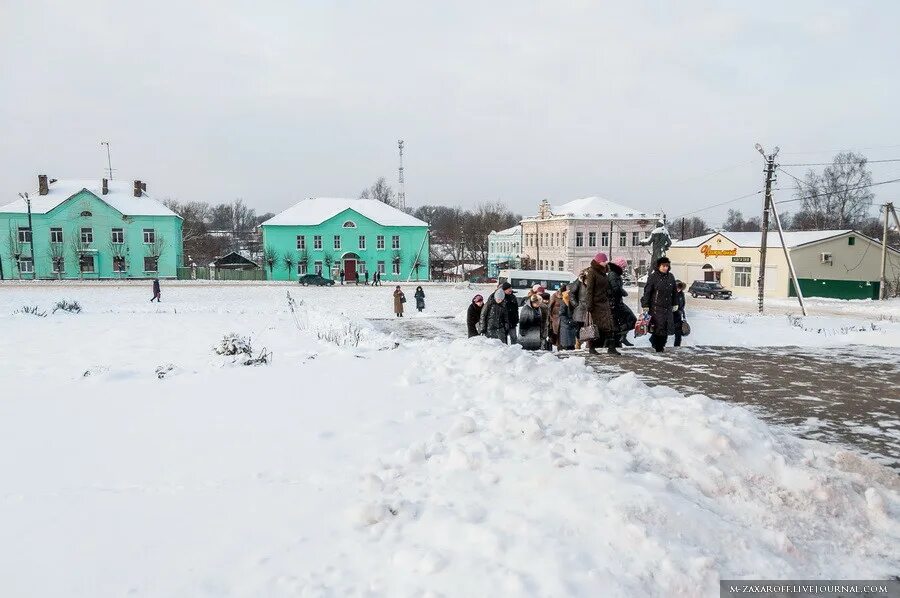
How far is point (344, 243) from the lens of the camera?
199 feet

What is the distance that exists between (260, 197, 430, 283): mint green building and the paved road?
52.7m

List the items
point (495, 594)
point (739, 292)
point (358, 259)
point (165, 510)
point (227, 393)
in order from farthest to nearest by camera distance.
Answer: point (358, 259), point (739, 292), point (227, 393), point (165, 510), point (495, 594)

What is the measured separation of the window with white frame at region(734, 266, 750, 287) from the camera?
4553 cm

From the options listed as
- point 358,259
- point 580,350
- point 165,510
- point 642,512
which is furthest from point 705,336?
point 358,259

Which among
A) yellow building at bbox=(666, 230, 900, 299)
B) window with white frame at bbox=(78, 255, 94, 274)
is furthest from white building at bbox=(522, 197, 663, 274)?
window with white frame at bbox=(78, 255, 94, 274)

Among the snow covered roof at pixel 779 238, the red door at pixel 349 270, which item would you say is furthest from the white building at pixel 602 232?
the red door at pixel 349 270

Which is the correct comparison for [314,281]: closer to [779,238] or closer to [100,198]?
[100,198]

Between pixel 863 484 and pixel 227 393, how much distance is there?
20.1 feet

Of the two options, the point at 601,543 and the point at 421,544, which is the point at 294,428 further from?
the point at 601,543

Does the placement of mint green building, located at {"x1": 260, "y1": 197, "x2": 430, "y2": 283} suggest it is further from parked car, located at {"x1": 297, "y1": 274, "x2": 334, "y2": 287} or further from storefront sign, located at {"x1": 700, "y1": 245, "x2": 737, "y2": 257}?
storefront sign, located at {"x1": 700, "y1": 245, "x2": 737, "y2": 257}

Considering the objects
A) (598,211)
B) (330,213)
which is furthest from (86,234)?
(598,211)

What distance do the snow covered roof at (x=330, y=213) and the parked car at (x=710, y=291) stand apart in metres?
29.7

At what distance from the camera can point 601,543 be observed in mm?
3107

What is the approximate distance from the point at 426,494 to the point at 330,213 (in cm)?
5988
